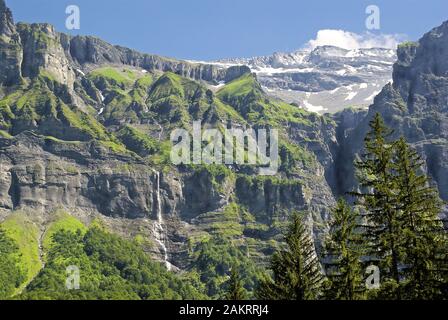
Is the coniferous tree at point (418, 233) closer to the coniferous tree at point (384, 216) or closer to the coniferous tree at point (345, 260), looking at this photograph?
the coniferous tree at point (384, 216)

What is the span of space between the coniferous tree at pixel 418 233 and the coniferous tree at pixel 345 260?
438cm

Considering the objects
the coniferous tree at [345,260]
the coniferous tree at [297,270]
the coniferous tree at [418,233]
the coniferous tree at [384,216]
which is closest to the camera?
the coniferous tree at [418,233]

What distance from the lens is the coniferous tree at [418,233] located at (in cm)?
5006

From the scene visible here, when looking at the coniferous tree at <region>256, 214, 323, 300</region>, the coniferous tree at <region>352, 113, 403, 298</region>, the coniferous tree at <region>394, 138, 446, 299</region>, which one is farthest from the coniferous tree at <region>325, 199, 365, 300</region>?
the coniferous tree at <region>256, 214, 323, 300</region>

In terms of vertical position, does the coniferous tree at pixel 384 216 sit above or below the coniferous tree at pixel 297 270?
above

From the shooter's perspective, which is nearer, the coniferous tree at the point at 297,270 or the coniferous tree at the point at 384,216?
the coniferous tree at the point at 384,216

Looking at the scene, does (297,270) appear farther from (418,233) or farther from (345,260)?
(418,233)

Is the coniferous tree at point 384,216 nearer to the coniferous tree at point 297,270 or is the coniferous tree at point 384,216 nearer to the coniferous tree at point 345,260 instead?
the coniferous tree at point 345,260

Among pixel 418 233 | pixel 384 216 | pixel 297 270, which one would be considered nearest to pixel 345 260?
pixel 384 216

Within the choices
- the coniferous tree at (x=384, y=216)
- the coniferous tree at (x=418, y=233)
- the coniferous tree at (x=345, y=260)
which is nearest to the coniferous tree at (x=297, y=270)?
the coniferous tree at (x=345, y=260)

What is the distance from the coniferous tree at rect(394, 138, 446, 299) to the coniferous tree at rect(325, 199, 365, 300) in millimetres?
4376

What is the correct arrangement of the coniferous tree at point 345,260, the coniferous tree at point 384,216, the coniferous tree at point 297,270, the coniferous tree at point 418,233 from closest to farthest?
the coniferous tree at point 418,233, the coniferous tree at point 384,216, the coniferous tree at point 345,260, the coniferous tree at point 297,270

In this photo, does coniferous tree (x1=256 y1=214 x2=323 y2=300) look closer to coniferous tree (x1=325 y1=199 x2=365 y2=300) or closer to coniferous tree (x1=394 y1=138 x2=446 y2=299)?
coniferous tree (x1=325 y1=199 x2=365 y2=300)

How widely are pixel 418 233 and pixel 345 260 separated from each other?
729 centimetres
